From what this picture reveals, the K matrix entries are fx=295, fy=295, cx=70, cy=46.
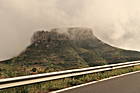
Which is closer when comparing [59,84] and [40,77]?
[40,77]

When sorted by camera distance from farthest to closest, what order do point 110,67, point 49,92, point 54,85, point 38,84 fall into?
point 110,67 → point 54,85 → point 38,84 → point 49,92

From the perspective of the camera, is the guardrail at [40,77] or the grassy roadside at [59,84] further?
the grassy roadside at [59,84]

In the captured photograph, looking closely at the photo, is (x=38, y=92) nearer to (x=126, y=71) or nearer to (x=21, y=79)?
(x=21, y=79)

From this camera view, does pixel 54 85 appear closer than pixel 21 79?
No

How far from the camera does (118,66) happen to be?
17531 millimetres

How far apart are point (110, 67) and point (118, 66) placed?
4.38ft

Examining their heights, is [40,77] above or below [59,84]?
above

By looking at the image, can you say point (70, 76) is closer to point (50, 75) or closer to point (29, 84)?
point (50, 75)

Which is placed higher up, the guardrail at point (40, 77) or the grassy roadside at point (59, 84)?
the guardrail at point (40, 77)

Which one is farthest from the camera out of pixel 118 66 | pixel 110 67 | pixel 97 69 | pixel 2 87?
pixel 118 66

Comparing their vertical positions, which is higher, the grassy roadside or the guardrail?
the guardrail

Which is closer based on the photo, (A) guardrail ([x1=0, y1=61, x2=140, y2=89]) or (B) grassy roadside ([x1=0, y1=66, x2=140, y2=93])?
(A) guardrail ([x1=0, y1=61, x2=140, y2=89])

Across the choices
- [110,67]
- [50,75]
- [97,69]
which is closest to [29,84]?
[50,75]

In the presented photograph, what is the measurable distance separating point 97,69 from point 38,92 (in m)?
5.39
